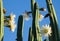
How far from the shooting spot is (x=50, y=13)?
292 cm

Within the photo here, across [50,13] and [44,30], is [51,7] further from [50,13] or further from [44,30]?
[44,30]

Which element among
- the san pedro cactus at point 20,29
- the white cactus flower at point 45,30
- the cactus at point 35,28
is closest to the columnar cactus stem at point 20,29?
the san pedro cactus at point 20,29

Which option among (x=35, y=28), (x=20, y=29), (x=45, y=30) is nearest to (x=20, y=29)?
(x=20, y=29)

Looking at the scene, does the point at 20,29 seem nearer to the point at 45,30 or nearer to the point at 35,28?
the point at 35,28

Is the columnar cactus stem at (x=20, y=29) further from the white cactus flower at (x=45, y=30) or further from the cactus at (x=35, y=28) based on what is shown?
the white cactus flower at (x=45, y=30)

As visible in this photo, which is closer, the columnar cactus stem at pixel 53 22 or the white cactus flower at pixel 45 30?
the columnar cactus stem at pixel 53 22

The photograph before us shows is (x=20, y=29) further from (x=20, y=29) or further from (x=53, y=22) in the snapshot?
(x=53, y=22)

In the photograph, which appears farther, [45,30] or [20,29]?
[45,30]

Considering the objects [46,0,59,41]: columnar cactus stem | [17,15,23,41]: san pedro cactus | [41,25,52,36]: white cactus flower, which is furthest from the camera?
[41,25,52,36]: white cactus flower

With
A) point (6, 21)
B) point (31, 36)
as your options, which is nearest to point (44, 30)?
point (31, 36)

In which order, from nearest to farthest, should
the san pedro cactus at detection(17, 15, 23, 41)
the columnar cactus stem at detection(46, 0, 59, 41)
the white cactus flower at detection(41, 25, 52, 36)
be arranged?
the columnar cactus stem at detection(46, 0, 59, 41) → the san pedro cactus at detection(17, 15, 23, 41) → the white cactus flower at detection(41, 25, 52, 36)

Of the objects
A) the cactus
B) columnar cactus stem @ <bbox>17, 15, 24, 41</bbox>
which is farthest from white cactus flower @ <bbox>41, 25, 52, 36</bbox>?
columnar cactus stem @ <bbox>17, 15, 24, 41</bbox>

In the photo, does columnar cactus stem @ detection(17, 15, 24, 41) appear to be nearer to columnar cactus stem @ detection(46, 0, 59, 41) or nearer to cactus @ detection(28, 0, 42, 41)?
cactus @ detection(28, 0, 42, 41)

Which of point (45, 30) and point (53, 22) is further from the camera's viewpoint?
point (45, 30)
